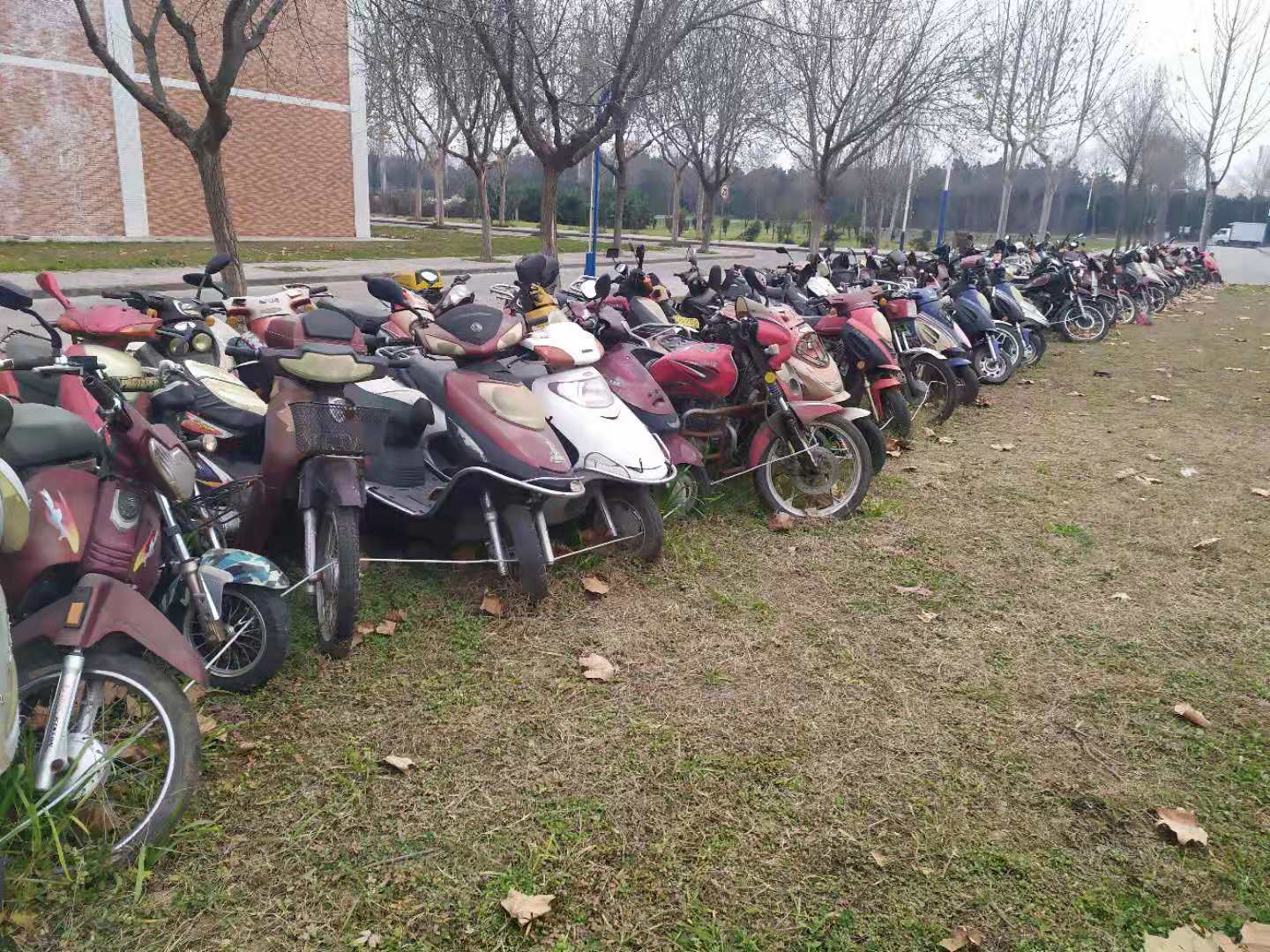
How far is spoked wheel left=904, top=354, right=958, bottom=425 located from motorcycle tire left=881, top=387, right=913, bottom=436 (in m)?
0.64

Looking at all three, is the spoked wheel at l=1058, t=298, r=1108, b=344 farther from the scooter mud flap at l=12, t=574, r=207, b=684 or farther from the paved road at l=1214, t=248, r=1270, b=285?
the paved road at l=1214, t=248, r=1270, b=285

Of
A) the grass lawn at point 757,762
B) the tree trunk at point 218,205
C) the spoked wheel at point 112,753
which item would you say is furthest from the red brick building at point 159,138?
the spoked wheel at point 112,753

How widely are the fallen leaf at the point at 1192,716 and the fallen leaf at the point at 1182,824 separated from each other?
0.55 metres

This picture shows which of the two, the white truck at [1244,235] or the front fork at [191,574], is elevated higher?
the white truck at [1244,235]

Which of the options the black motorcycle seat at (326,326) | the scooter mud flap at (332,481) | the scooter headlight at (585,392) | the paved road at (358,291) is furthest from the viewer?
the paved road at (358,291)

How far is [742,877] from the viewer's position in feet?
7.32

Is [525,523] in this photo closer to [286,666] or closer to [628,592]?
[628,592]

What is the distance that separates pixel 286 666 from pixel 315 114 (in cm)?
2637

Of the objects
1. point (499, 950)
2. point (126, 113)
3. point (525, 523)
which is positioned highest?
point (126, 113)

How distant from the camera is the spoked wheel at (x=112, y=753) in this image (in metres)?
2.13

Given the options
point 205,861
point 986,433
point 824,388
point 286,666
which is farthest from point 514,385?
point 986,433

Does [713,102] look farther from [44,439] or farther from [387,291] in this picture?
[44,439]

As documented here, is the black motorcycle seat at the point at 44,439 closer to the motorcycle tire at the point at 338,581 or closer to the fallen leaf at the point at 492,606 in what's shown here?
the motorcycle tire at the point at 338,581

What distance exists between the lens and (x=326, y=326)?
3408 millimetres
